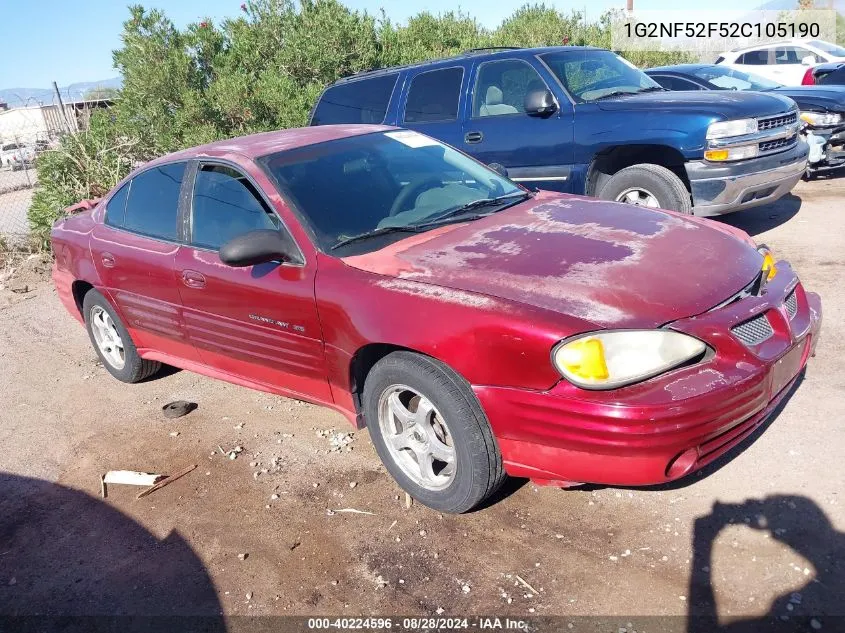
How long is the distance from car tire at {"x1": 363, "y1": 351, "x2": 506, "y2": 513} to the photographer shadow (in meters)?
0.86

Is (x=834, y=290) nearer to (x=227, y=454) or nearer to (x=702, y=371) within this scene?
(x=702, y=371)

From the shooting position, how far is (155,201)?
4.54m

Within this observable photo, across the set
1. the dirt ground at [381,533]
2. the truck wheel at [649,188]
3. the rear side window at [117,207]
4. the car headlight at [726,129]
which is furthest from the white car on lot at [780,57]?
the rear side window at [117,207]

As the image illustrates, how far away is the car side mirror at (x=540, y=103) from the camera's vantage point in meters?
6.45

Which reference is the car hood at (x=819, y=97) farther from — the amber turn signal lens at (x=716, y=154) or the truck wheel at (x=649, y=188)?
the truck wheel at (x=649, y=188)

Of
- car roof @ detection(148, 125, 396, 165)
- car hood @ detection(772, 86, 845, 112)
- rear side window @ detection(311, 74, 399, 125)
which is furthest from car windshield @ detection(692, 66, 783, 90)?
car roof @ detection(148, 125, 396, 165)

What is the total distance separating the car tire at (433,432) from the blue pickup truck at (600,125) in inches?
154

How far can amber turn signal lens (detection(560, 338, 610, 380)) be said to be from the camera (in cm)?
265

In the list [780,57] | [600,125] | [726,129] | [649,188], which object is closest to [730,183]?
[726,129]

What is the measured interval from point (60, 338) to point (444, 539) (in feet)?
16.5

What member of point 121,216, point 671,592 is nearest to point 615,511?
point 671,592

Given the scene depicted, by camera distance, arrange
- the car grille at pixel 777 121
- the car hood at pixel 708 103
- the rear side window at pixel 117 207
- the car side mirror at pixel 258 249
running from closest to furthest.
A: the car side mirror at pixel 258 249, the rear side window at pixel 117 207, the car hood at pixel 708 103, the car grille at pixel 777 121

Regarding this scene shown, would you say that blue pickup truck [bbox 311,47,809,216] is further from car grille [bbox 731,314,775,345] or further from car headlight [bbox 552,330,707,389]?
car headlight [bbox 552,330,707,389]

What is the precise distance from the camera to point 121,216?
4.84m
